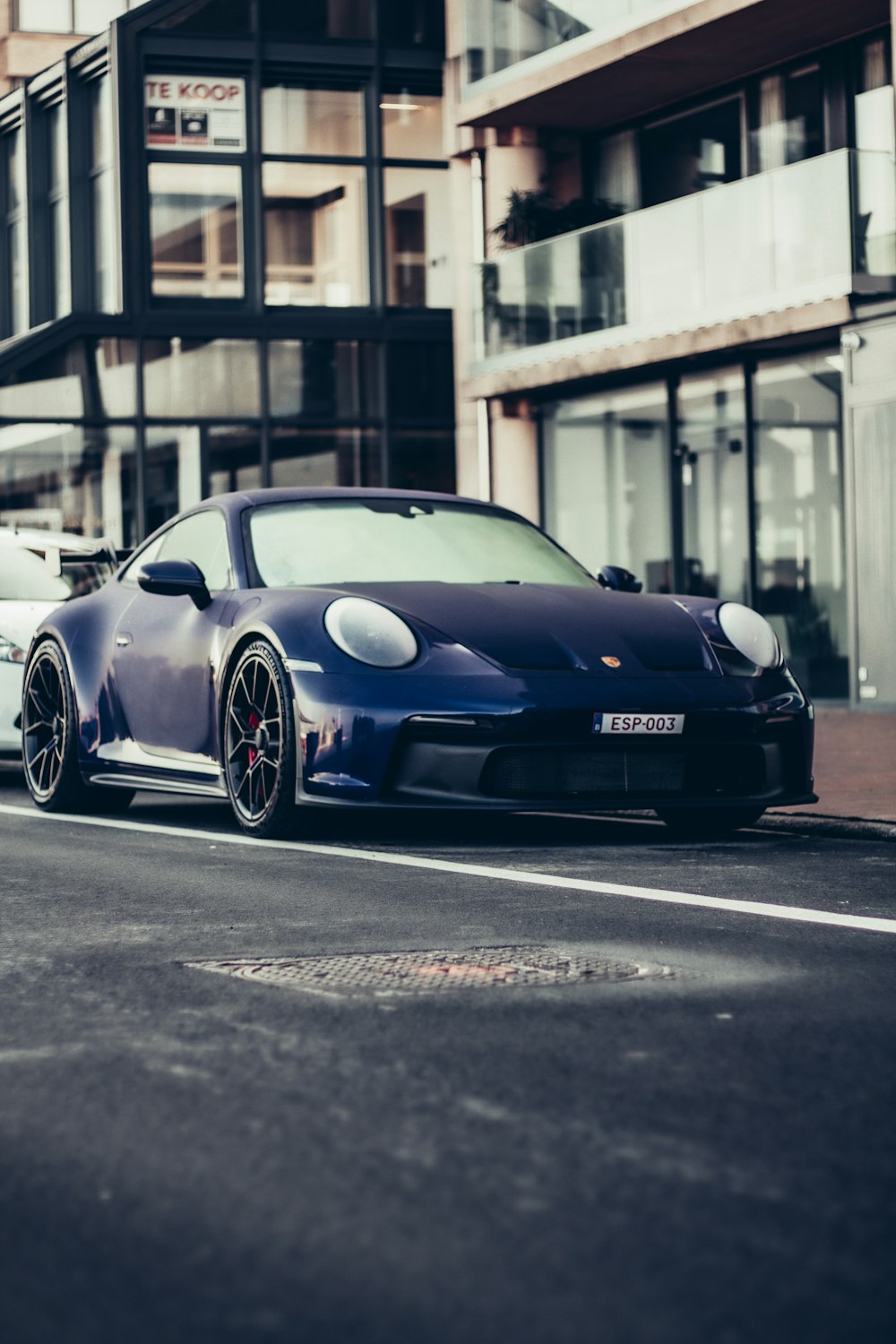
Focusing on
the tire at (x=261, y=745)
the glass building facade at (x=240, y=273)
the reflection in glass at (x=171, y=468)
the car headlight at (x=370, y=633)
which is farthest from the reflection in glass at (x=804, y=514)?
the car headlight at (x=370, y=633)

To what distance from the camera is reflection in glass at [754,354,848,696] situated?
19.0m

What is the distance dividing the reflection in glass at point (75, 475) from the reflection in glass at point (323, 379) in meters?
1.88

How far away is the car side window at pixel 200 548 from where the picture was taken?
8711 millimetres

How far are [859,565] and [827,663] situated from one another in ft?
3.99

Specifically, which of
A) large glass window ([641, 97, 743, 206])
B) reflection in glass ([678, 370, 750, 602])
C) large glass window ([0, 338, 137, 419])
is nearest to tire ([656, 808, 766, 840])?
reflection in glass ([678, 370, 750, 602])

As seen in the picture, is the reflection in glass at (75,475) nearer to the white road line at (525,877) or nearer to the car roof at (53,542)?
the car roof at (53,542)

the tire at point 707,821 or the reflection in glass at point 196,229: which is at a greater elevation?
the reflection in glass at point 196,229

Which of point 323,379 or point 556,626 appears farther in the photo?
point 323,379

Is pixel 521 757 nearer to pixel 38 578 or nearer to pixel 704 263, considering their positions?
pixel 38 578

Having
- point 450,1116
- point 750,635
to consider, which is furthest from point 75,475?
point 450,1116

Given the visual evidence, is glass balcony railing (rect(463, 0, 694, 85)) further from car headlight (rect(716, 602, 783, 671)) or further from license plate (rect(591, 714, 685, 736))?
license plate (rect(591, 714, 685, 736))

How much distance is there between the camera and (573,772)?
24.6ft

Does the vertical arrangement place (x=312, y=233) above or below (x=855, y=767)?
above

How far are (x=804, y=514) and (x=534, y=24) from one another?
20.3ft
